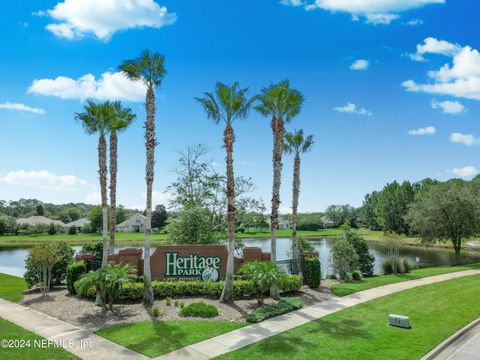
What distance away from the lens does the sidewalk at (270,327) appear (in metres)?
9.61

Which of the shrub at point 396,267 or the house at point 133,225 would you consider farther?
the house at point 133,225

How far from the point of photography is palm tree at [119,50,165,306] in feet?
49.0

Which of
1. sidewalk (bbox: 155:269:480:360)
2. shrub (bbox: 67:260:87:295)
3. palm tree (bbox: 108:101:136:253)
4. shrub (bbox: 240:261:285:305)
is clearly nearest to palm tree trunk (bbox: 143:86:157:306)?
palm tree (bbox: 108:101:136:253)

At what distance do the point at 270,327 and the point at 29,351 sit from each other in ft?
23.4

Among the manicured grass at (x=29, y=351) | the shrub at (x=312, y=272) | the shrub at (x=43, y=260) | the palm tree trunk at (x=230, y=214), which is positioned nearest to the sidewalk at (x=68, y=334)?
the manicured grass at (x=29, y=351)

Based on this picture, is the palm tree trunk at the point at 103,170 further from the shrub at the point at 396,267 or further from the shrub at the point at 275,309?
the shrub at the point at 396,267

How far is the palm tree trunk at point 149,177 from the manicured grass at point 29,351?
460 centimetres

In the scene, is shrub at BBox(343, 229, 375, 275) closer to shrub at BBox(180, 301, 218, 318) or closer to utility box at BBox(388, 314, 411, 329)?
utility box at BBox(388, 314, 411, 329)

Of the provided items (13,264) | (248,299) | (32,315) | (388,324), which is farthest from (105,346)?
(13,264)

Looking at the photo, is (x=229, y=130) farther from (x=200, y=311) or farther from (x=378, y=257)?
(x=378, y=257)

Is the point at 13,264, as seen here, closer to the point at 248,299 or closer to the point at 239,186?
the point at 239,186

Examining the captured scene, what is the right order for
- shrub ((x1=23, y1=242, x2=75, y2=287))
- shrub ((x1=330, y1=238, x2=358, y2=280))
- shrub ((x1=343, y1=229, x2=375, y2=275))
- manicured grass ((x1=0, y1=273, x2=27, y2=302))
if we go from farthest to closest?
1. shrub ((x1=343, y1=229, x2=375, y2=275))
2. shrub ((x1=330, y1=238, x2=358, y2=280))
3. shrub ((x1=23, y1=242, x2=75, y2=287))
4. manicured grass ((x1=0, y1=273, x2=27, y2=302))

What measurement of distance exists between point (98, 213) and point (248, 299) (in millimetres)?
82167

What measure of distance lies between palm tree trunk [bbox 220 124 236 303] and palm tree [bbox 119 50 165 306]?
3.18 m
